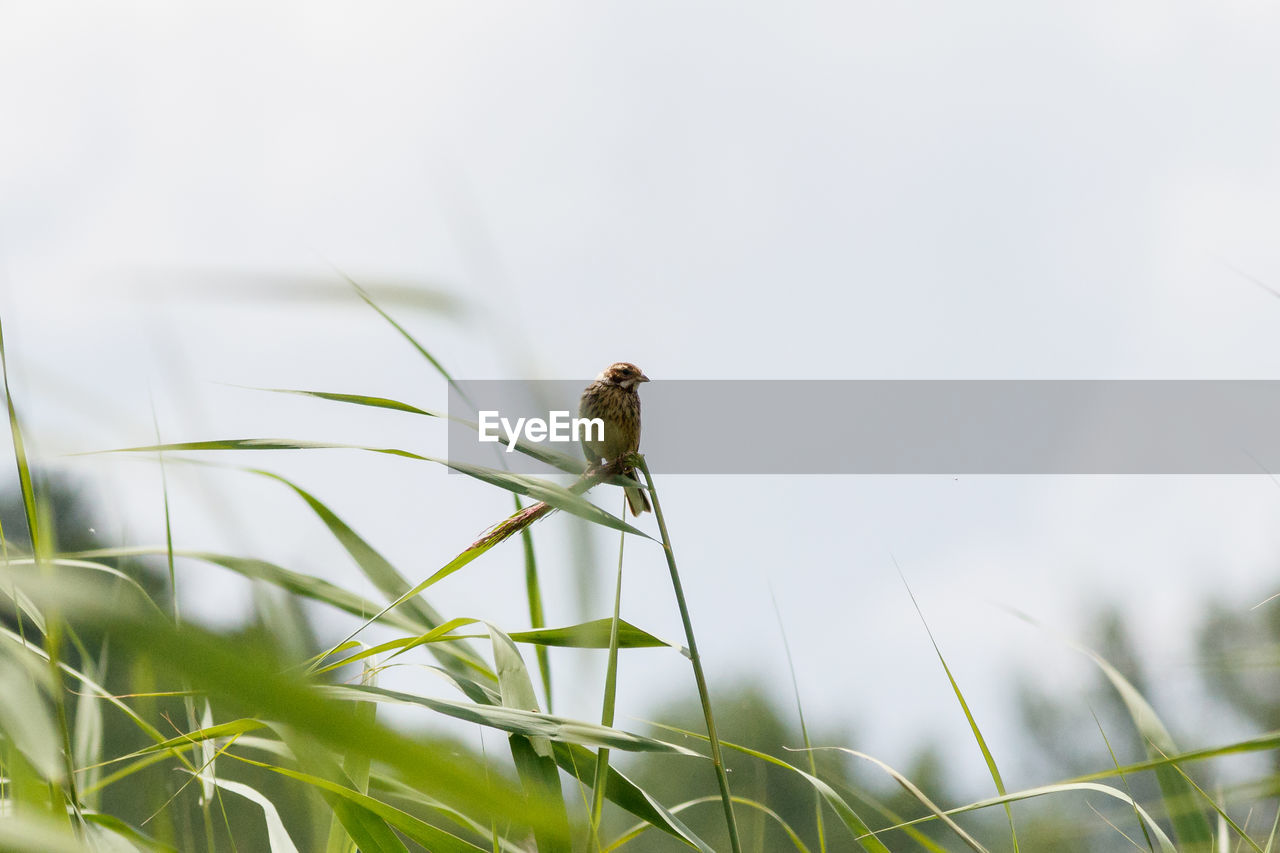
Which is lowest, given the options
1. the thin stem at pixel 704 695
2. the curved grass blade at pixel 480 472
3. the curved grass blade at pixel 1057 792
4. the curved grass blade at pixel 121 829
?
the curved grass blade at pixel 121 829

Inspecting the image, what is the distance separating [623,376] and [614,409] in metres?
0.14

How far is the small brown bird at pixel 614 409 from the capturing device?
199cm

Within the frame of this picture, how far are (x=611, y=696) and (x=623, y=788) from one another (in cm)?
9

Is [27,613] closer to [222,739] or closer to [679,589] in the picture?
[222,739]

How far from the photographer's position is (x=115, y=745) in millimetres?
3592

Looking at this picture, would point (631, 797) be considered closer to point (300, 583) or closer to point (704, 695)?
point (704, 695)

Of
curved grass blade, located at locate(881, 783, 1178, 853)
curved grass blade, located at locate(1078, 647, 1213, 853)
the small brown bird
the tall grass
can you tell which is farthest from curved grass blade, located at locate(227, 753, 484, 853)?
the small brown bird

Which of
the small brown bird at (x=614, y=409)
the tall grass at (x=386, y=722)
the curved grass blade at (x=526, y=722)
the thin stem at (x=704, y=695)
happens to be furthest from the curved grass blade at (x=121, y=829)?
the small brown bird at (x=614, y=409)

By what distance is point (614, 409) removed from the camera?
2.00m

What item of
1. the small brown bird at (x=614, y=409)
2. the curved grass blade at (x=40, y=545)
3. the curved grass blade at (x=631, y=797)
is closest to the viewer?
the curved grass blade at (x=40, y=545)

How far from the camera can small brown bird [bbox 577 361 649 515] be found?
1.99 meters

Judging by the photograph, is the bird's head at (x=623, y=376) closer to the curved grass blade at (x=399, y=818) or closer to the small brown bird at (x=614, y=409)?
the small brown bird at (x=614, y=409)

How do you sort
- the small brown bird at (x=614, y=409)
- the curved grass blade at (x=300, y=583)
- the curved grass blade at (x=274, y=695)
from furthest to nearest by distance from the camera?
the small brown bird at (x=614, y=409) → the curved grass blade at (x=300, y=583) → the curved grass blade at (x=274, y=695)

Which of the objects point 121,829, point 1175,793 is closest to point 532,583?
point 121,829
